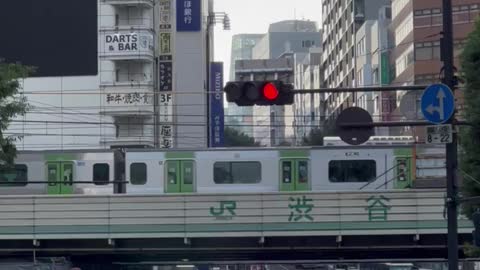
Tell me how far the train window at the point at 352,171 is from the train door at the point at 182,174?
5.10 m

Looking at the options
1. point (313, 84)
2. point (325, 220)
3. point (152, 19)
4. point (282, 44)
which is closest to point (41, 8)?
point (152, 19)

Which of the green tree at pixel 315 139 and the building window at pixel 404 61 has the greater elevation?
the building window at pixel 404 61

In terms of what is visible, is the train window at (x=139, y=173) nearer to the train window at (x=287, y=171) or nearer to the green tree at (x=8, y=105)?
the train window at (x=287, y=171)

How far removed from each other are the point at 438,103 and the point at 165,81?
50.5m

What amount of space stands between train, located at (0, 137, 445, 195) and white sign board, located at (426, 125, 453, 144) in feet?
71.9

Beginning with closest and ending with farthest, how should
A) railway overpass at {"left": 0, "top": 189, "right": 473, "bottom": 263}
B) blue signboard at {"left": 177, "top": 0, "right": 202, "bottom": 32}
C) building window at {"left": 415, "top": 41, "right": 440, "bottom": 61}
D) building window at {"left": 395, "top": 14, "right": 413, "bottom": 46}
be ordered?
railway overpass at {"left": 0, "top": 189, "right": 473, "bottom": 263} < blue signboard at {"left": 177, "top": 0, "right": 202, "bottom": 32} < building window at {"left": 415, "top": 41, "right": 440, "bottom": 61} < building window at {"left": 395, "top": 14, "right": 413, "bottom": 46}

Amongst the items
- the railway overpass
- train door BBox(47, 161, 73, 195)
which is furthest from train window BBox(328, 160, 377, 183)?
train door BBox(47, 161, 73, 195)

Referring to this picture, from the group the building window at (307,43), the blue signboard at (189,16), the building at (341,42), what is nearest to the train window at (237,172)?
the blue signboard at (189,16)

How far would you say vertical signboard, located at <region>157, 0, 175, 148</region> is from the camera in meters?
67.7

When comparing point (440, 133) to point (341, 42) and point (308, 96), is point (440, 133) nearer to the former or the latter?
point (341, 42)

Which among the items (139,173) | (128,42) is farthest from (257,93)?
(128,42)

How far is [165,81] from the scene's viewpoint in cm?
6831

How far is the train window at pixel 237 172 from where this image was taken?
137 feet

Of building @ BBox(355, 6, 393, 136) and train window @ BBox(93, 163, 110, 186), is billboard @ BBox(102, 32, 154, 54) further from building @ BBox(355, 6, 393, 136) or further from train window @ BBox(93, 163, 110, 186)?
train window @ BBox(93, 163, 110, 186)
